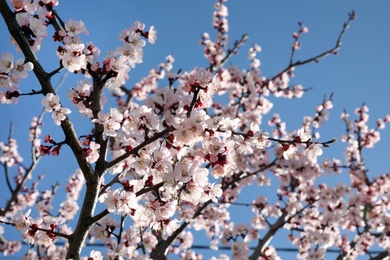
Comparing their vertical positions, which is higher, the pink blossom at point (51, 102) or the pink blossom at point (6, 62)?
the pink blossom at point (6, 62)

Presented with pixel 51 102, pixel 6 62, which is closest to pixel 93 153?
pixel 51 102

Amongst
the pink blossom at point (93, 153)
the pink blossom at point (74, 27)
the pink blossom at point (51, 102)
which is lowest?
the pink blossom at point (93, 153)

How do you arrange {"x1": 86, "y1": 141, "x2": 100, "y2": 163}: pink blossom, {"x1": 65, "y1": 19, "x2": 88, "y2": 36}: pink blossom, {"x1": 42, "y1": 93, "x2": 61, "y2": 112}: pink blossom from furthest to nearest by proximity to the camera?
{"x1": 65, "y1": 19, "x2": 88, "y2": 36}: pink blossom → {"x1": 86, "y1": 141, "x2": 100, "y2": 163}: pink blossom → {"x1": 42, "y1": 93, "x2": 61, "y2": 112}: pink blossom

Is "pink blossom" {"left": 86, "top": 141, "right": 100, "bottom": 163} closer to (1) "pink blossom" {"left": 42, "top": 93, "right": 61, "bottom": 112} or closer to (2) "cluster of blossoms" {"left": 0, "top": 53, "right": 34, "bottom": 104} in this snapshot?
(1) "pink blossom" {"left": 42, "top": 93, "right": 61, "bottom": 112}

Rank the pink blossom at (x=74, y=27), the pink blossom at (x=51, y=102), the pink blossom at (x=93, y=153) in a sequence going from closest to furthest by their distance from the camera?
the pink blossom at (x=51, y=102) < the pink blossom at (x=93, y=153) < the pink blossom at (x=74, y=27)

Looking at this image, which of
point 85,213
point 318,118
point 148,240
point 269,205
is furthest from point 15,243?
point 318,118

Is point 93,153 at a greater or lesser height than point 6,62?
lesser

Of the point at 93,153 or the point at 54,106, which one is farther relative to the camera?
the point at 93,153

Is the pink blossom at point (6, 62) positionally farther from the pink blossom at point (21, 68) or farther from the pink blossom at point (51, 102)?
the pink blossom at point (51, 102)

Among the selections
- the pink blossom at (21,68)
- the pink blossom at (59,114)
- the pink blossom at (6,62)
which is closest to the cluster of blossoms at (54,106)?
the pink blossom at (59,114)

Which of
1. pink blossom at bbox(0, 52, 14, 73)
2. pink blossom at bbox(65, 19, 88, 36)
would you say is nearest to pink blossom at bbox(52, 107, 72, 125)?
pink blossom at bbox(0, 52, 14, 73)

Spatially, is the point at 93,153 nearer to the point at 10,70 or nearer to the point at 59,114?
the point at 59,114

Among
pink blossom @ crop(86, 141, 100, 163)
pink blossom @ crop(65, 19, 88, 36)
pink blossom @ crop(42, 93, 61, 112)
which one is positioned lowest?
pink blossom @ crop(86, 141, 100, 163)

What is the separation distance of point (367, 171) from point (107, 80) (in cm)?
705
